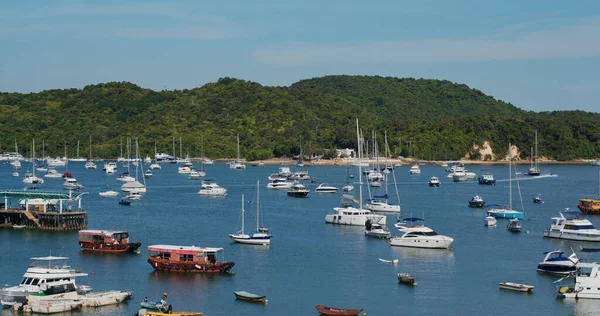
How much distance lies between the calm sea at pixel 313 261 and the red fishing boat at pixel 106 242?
824mm

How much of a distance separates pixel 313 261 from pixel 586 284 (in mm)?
18906

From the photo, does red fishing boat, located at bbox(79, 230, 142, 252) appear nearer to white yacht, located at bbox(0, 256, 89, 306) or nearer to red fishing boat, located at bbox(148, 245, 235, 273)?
red fishing boat, located at bbox(148, 245, 235, 273)

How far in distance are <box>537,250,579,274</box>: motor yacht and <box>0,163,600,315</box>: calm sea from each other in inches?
30.8

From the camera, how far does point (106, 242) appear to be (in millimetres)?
61969

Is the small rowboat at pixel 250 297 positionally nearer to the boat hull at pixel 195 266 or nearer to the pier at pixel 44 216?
the boat hull at pixel 195 266

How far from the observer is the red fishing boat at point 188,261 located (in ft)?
177

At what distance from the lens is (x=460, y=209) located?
96.2 meters

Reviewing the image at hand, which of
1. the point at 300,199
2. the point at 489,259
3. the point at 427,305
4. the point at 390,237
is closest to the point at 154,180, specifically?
the point at 300,199

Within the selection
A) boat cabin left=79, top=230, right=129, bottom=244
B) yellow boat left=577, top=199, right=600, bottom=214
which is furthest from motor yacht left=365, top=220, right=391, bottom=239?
yellow boat left=577, top=199, right=600, bottom=214

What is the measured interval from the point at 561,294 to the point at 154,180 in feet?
345

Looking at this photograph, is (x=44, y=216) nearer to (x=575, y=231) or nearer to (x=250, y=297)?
(x=250, y=297)

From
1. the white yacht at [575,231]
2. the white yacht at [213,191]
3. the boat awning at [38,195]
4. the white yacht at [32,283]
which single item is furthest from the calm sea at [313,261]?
the white yacht at [213,191]

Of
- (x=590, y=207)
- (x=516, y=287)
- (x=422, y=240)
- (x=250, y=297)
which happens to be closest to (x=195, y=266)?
(x=250, y=297)

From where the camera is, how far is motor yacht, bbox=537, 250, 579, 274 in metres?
53.6
